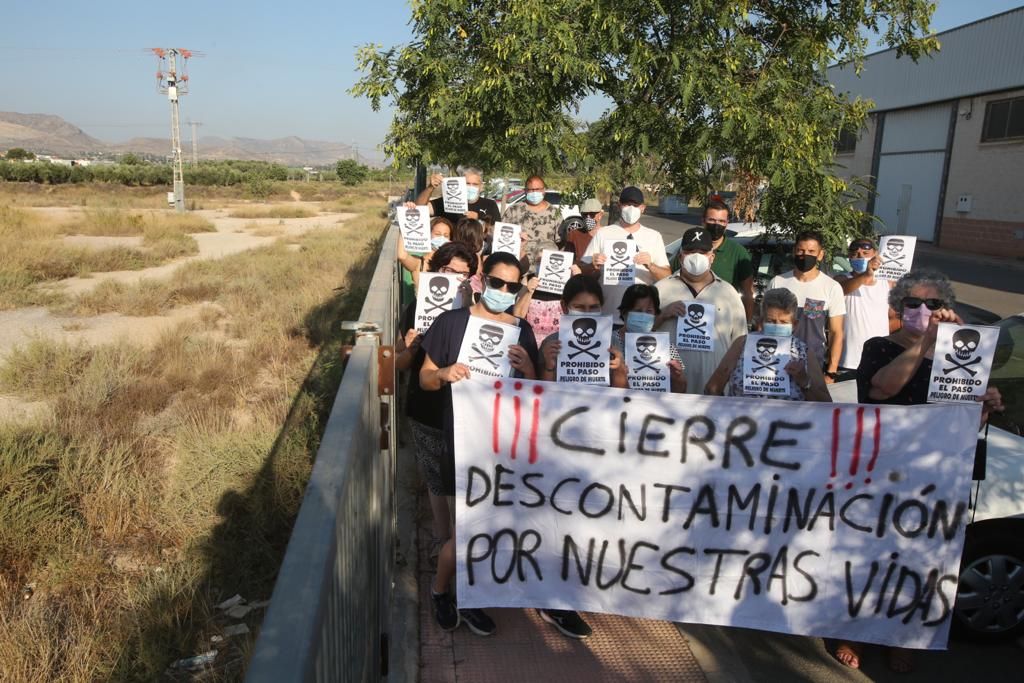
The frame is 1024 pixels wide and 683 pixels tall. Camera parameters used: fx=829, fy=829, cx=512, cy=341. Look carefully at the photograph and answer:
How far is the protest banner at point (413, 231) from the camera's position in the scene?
6.34m

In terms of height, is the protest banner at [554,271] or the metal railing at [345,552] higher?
the protest banner at [554,271]

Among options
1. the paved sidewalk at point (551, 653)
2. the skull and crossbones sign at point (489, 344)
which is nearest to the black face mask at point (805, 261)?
the paved sidewalk at point (551, 653)

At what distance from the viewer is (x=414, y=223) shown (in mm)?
6383

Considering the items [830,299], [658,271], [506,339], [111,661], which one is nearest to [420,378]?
[506,339]

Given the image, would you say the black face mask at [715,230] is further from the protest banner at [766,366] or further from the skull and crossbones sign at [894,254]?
the protest banner at [766,366]

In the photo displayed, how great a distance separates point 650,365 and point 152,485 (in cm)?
372

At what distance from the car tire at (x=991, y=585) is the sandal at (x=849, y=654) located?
0.56 metres

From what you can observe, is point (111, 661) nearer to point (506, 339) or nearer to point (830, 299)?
point (506, 339)

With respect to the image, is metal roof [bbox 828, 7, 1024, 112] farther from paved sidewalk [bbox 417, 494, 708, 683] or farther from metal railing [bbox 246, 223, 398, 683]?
metal railing [bbox 246, 223, 398, 683]

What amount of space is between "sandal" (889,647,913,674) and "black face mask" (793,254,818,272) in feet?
8.74

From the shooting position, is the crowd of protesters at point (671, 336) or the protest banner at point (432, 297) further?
the protest banner at point (432, 297)

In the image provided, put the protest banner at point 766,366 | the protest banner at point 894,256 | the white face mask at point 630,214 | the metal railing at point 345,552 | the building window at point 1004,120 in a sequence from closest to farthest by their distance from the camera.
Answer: the metal railing at point 345,552 < the protest banner at point 766,366 < the white face mask at point 630,214 < the protest banner at point 894,256 < the building window at point 1004,120

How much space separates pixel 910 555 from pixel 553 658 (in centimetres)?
168

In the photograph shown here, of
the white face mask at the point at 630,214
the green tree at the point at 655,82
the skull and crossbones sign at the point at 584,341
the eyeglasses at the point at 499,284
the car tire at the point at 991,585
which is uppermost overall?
the green tree at the point at 655,82
